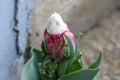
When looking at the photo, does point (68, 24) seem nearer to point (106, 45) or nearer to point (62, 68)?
point (106, 45)

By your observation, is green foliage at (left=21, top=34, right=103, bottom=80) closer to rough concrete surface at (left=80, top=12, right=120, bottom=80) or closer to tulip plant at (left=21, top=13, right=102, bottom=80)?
tulip plant at (left=21, top=13, right=102, bottom=80)

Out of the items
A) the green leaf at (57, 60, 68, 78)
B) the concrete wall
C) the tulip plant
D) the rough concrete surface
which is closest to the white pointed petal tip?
the tulip plant

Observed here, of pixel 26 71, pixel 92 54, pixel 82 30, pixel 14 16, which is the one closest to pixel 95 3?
pixel 82 30

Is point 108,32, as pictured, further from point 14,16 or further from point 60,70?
point 60,70

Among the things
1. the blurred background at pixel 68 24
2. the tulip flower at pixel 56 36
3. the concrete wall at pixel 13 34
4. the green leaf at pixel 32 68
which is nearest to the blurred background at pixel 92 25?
the blurred background at pixel 68 24

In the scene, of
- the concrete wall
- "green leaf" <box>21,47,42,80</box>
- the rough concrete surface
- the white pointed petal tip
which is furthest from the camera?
the rough concrete surface

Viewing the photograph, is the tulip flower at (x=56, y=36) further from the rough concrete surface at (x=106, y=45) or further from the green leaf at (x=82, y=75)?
the rough concrete surface at (x=106, y=45)
